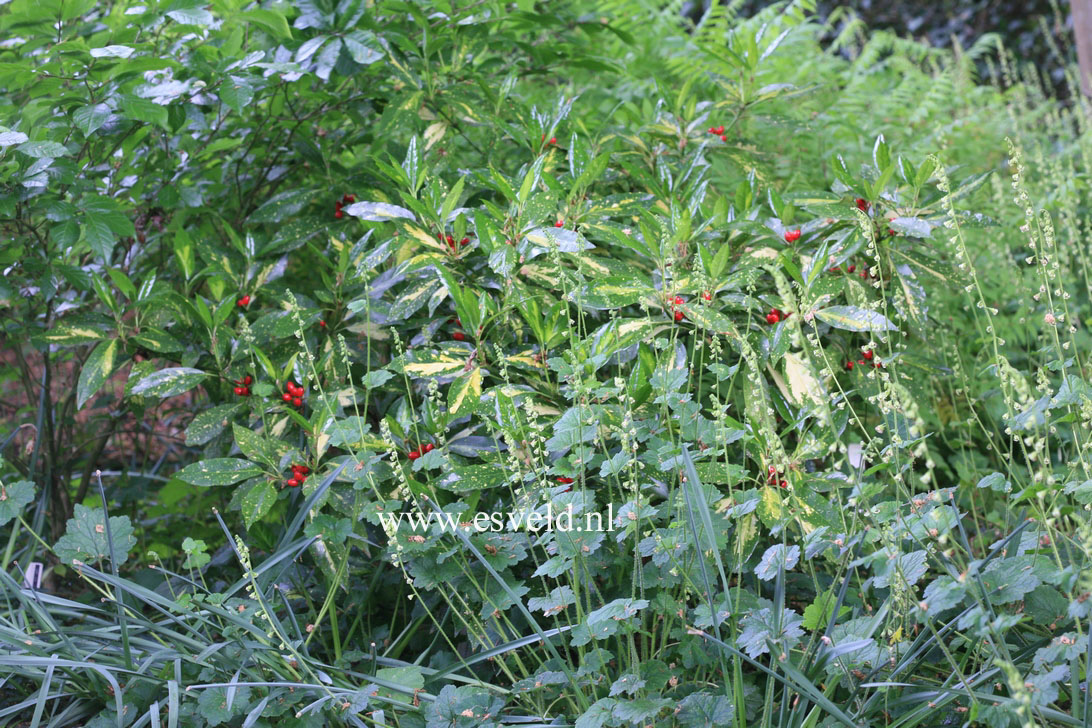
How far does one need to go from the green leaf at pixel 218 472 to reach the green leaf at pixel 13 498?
292 millimetres

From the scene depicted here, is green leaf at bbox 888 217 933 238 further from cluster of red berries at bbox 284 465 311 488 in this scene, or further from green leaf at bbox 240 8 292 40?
green leaf at bbox 240 8 292 40

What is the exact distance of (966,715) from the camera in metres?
1.41

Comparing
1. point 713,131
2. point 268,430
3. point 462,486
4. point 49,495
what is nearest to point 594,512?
point 462,486

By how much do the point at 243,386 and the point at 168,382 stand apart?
163 mm

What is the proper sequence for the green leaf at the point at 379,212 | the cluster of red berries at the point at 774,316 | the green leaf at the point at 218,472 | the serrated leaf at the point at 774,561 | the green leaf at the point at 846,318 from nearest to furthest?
the serrated leaf at the point at 774,561, the green leaf at the point at 846,318, the green leaf at the point at 218,472, the cluster of red berries at the point at 774,316, the green leaf at the point at 379,212

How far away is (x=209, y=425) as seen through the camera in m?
1.95

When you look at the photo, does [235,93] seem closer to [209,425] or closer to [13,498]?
[209,425]

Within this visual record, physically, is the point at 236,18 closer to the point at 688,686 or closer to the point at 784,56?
the point at 688,686

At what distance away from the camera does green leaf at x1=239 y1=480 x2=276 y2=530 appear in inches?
68.1

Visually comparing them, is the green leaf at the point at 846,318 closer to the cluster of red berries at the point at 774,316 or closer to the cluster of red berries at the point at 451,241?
the cluster of red berries at the point at 774,316

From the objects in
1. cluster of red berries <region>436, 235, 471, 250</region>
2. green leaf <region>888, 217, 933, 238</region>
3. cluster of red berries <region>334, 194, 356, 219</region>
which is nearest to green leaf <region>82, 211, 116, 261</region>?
cluster of red berries <region>334, 194, 356, 219</region>

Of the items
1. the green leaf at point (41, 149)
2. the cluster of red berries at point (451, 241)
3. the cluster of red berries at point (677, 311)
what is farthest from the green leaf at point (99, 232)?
the cluster of red berries at point (677, 311)

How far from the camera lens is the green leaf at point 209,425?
6.32 ft

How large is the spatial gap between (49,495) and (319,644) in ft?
3.24
